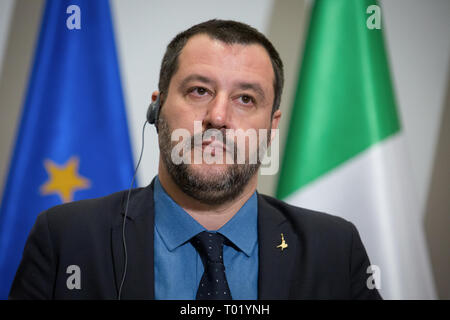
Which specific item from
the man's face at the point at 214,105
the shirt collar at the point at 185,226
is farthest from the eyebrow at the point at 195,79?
the shirt collar at the point at 185,226

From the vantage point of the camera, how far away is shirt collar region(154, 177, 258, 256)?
1.07 meters

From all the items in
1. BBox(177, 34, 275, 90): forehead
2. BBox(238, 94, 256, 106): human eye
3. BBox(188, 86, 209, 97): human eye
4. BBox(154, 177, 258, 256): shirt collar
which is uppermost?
BBox(177, 34, 275, 90): forehead

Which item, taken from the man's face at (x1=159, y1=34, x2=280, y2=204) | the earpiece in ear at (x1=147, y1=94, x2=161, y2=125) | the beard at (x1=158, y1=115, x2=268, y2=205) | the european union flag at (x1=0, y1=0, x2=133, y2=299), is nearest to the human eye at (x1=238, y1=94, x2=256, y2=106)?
the man's face at (x1=159, y1=34, x2=280, y2=204)

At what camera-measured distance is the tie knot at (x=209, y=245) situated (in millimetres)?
1019

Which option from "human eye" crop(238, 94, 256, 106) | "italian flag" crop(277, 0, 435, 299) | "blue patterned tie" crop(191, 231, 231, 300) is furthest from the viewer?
"italian flag" crop(277, 0, 435, 299)

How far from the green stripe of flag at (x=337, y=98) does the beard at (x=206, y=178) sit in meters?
0.51

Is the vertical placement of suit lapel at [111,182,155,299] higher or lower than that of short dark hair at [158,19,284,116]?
lower

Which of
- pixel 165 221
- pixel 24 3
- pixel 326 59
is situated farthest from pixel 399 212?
pixel 24 3

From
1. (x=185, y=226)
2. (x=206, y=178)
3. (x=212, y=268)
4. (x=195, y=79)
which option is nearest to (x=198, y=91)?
(x=195, y=79)

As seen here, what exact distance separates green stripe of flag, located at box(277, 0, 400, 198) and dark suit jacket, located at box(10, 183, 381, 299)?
43 centimetres

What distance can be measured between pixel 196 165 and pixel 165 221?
0.19m

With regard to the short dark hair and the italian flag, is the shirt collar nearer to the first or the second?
the short dark hair

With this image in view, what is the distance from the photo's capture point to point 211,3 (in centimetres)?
185
